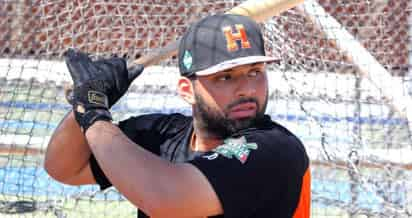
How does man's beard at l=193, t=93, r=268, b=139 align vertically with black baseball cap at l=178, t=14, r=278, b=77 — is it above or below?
below

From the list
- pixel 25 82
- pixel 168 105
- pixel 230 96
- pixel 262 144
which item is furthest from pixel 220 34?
pixel 168 105

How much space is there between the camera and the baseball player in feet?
6.15

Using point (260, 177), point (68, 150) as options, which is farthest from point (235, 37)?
point (68, 150)

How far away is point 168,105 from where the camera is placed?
5.11m

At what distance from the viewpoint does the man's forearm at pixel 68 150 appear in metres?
2.39

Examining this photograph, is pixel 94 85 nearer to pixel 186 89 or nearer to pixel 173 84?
pixel 186 89

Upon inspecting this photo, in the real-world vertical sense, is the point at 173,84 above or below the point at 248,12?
below

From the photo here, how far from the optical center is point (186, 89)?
2.22 meters

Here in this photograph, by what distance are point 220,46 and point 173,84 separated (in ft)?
8.97

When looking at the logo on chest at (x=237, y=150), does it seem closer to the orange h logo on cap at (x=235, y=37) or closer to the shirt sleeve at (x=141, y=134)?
the orange h logo on cap at (x=235, y=37)

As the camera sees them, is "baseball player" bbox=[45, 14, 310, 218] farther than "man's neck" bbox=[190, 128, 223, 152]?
No

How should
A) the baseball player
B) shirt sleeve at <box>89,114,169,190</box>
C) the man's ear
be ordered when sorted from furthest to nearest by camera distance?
shirt sleeve at <box>89,114,169,190</box> < the man's ear < the baseball player

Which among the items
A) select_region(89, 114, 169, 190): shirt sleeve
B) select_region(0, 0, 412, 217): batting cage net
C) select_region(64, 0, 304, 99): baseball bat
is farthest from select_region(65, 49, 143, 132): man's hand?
select_region(0, 0, 412, 217): batting cage net

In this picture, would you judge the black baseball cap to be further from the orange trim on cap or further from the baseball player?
the orange trim on cap
